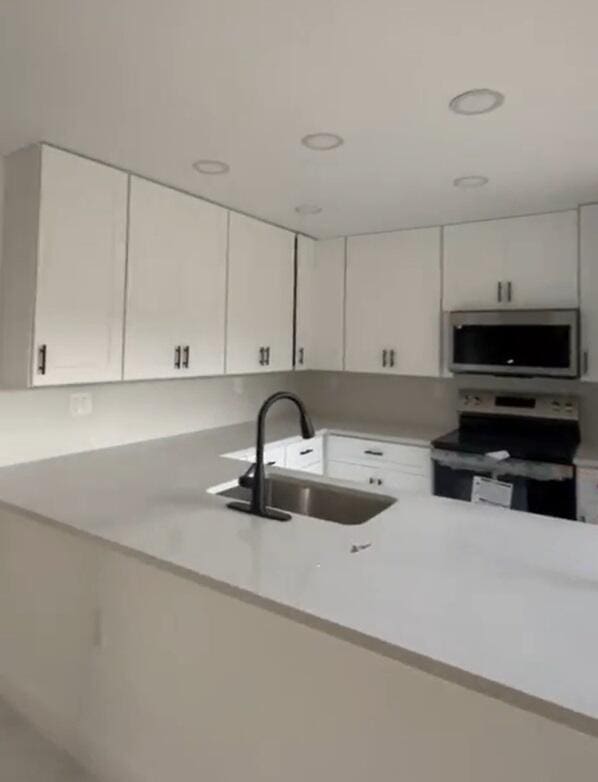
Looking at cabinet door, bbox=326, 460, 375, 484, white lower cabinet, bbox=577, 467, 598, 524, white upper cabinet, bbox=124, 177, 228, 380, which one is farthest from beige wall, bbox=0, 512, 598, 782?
white lower cabinet, bbox=577, 467, 598, 524

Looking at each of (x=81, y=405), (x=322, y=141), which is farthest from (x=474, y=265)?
(x=81, y=405)

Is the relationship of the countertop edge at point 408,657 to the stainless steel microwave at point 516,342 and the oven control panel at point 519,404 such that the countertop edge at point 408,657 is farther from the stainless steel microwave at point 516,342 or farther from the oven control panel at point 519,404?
the oven control panel at point 519,404

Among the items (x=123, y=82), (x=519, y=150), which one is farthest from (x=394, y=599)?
(x=519, y=150)

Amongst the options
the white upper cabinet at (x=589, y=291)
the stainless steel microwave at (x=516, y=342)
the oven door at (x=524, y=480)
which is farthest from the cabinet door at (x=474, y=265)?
the oven door at (x=524, y=480)

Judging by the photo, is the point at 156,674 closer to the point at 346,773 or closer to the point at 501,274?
the point at 346,773

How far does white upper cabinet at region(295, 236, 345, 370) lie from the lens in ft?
12.3

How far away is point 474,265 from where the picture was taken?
10.7 feet

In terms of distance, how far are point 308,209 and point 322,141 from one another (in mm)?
1004

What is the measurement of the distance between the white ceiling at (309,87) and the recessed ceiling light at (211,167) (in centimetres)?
6

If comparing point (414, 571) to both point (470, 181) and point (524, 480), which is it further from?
point (470, 181)

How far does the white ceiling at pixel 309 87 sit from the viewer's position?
132 centimetres

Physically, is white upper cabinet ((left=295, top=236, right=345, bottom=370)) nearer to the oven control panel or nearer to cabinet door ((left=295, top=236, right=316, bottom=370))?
cabinet door ((left=295, top=236, right=316, bottom=370))

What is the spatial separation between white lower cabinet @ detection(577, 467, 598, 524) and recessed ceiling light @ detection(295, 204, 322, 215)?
2.03 meters

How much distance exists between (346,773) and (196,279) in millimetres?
2359
